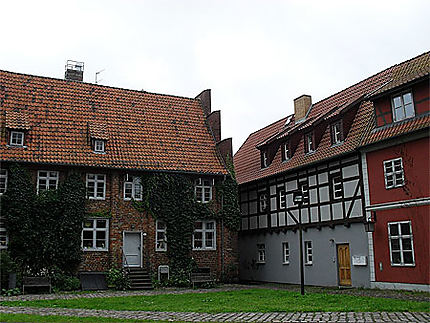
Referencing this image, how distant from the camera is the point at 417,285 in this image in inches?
706

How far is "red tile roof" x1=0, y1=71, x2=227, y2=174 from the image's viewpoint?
2353 centimetres

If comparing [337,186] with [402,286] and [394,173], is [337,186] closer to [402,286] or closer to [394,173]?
[394,173]

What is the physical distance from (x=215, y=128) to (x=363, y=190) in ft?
33.0

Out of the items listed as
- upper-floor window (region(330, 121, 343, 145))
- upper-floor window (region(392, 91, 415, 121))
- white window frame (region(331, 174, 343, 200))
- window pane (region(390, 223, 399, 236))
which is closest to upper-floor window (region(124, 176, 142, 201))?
white window frame (region(331, 174, 343, 200))

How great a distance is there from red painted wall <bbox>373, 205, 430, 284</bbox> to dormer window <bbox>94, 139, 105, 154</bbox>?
43.0 feet

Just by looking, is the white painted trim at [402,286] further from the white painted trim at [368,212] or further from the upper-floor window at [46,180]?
the upper-floor window at [46,180]

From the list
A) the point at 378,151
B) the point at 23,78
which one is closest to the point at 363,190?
the point at 378,151

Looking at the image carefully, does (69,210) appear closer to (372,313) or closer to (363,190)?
(363,190)

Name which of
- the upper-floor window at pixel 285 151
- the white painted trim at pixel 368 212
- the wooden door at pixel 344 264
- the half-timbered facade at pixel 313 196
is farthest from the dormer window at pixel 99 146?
the white painted trim at pixel 368 212

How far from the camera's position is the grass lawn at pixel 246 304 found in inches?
535

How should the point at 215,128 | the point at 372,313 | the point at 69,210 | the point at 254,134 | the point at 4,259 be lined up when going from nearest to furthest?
1. the point at 372,313
2. the point at 4,259
3. the point at 69,210
4. the point at 215,128
5. the point at 254,134

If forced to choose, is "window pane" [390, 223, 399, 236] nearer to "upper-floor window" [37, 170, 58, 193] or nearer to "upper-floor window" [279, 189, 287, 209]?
"upper-floor window" [279, 189, 287, 209]

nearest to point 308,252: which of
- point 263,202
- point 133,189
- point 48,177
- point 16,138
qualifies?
point 263,202

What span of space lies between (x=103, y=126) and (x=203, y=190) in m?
6.11
